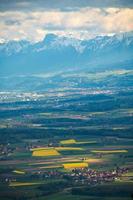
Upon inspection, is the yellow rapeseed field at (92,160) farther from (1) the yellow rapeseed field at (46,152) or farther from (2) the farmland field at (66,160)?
(1) the yellow rapeseed field at (46,152)

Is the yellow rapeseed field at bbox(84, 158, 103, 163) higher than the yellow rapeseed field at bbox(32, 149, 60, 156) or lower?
lower

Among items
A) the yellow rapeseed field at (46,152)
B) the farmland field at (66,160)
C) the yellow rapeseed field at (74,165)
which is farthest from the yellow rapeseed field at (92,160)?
the yellow rapeseed field at (46,152)

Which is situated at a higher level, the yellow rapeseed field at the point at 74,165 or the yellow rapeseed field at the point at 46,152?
the yellow rapeseed field at the point at 46,152

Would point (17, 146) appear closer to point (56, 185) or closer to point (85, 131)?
point (85, 131)

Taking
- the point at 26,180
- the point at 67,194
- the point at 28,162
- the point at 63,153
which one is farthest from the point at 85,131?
the point at 67,194

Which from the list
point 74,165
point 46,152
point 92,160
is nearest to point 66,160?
point 92,160

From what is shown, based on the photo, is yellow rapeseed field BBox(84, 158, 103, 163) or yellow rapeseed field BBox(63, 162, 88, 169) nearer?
yellow rapeseed field BBox(63, 162, 88, 169)

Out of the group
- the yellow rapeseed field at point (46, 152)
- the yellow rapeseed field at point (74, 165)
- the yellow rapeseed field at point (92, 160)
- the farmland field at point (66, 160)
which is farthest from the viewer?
the yellow rapeseed field at point (46, 152)

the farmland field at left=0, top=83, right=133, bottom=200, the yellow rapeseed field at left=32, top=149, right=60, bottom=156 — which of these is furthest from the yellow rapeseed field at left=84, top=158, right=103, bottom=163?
the yellow rapeseed field at left=32, top=149, right=60, bottom=156

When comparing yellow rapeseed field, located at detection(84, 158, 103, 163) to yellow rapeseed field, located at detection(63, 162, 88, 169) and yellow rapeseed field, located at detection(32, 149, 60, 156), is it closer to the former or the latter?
yellow rapeseed field, located at detection(63, 162, 88, 169)

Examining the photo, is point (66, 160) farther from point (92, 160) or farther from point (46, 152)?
point (46, 152)

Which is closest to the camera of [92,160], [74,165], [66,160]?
[74,165]
